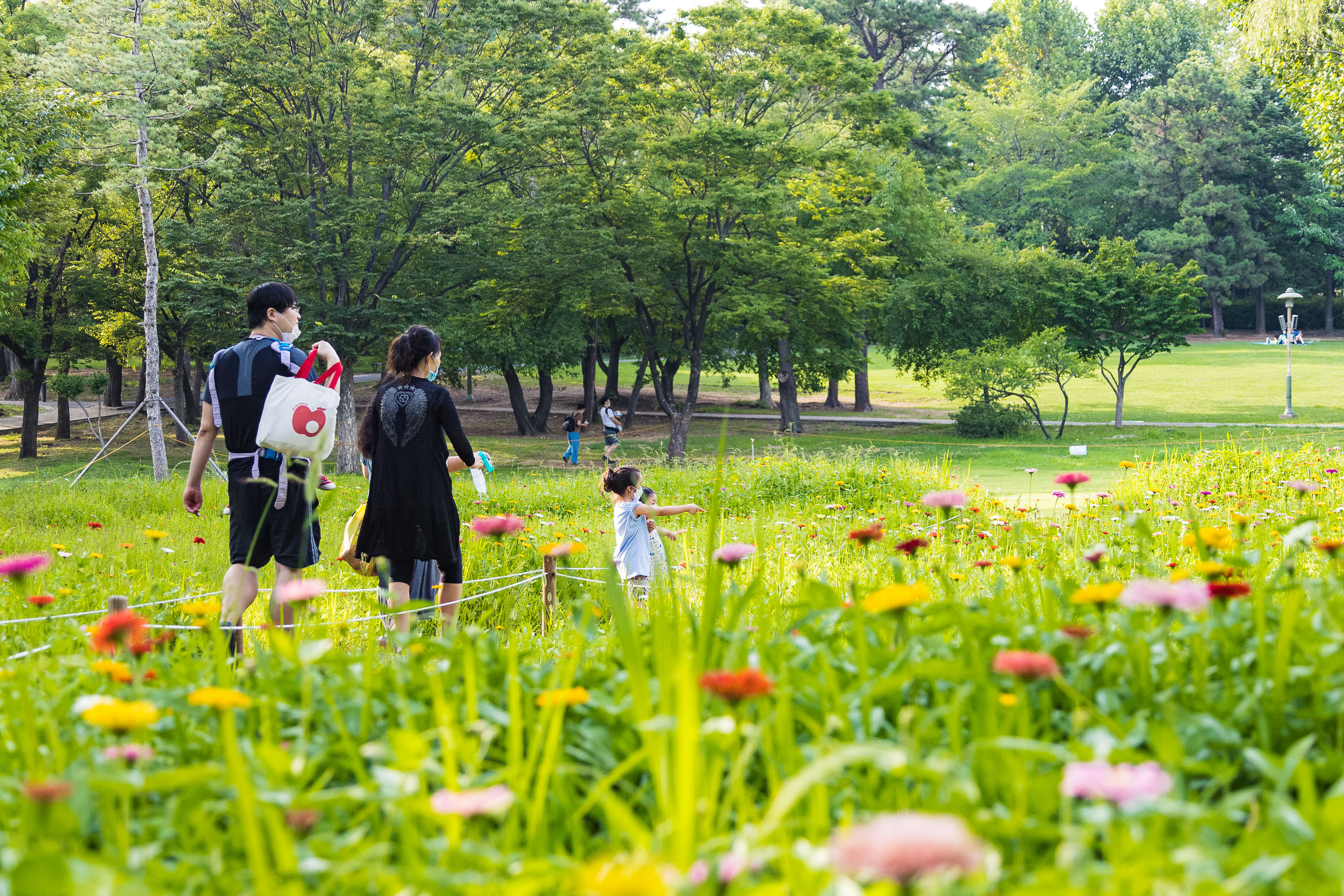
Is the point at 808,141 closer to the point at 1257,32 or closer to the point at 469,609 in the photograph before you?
the point at 1257,32

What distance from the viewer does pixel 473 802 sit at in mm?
1031

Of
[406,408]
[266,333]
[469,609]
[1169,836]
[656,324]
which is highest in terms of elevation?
[656,324]

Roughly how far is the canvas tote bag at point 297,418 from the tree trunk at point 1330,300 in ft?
187

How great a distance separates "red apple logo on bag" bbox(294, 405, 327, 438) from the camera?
158 inches

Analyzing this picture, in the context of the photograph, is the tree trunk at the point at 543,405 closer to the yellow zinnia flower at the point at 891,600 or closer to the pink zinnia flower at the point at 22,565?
the pink zinnia flower at the point at 22,565

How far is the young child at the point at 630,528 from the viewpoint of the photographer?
5.98 metres

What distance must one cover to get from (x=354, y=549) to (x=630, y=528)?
5.99 feet

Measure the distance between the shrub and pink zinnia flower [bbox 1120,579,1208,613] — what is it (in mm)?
26373

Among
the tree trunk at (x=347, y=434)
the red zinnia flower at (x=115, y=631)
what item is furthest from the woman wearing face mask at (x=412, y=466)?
the tree trunk at (x=347, y=434)

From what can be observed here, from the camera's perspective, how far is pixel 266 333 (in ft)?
14.2

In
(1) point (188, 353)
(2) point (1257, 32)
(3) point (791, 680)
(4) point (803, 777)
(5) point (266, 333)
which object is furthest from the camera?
(1) point (188, 353)

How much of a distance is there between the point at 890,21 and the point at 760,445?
2527cm

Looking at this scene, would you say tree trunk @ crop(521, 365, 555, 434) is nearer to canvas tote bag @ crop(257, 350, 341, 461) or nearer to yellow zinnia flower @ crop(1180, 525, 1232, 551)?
canvas tote bag @ crop(257, 350, 341, 461)

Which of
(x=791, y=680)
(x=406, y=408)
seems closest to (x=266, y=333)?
(x=406, y=408)
